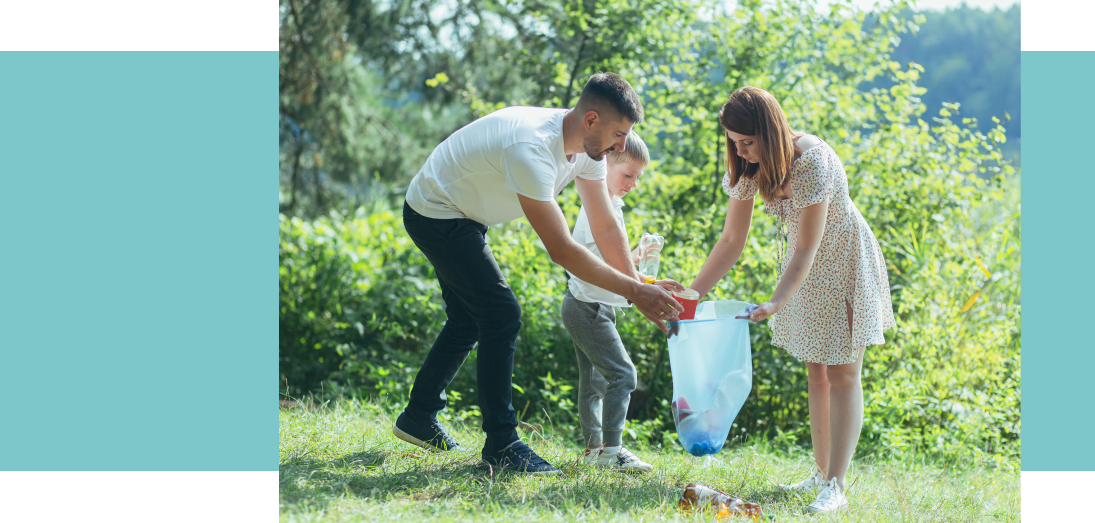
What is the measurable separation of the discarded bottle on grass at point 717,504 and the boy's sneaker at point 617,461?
398 millimetres

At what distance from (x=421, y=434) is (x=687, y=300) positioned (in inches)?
Answer: 48.5

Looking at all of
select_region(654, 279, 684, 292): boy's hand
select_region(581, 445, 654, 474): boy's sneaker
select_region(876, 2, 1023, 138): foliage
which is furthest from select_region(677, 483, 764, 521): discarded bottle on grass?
select_region(876, 2, 1023, 138): foliage

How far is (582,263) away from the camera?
2.53 meters

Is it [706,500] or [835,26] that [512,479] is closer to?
[706,500]

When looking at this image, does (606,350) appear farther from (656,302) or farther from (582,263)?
(582,263)

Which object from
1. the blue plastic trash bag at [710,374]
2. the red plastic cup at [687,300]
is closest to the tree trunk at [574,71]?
the red plastic cup at [687,300]

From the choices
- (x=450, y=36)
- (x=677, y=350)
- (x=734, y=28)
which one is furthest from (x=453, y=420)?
(x=450, y=36)

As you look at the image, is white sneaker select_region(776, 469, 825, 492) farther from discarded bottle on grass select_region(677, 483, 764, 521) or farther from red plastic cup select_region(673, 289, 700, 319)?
red plastic cup select_region(673, 289, 700, 319)

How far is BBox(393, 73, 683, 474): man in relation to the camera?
2518 mm

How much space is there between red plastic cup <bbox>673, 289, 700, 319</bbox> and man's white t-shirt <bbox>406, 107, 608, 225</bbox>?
0.54m

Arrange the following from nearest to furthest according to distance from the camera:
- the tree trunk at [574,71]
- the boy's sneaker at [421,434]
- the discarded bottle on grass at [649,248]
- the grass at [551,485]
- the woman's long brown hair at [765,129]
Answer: the grass at [551,485] → the woman's long brown hair at [765,129] → the boy's sneaker at [421,434] → the discarded bottle on grass at [649,248] → the tree trunk at [574,71]

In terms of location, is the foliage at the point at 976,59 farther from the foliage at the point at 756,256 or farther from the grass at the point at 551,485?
the grass at the point at 551,485

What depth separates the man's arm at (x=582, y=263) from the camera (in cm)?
249

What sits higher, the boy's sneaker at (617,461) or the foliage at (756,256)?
the foliage at (756,256)
